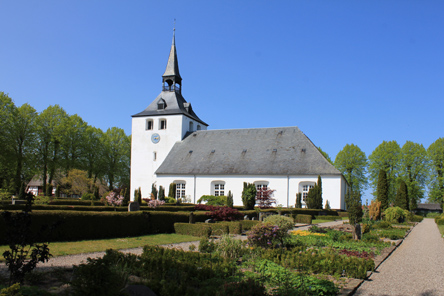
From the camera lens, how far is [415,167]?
47938 millimetres

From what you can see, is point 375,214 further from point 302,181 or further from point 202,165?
point 202,165

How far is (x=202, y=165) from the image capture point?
37094mm

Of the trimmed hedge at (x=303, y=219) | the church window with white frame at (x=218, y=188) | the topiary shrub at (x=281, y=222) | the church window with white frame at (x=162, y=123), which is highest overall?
the church window with white frame at (x=162, y=123)

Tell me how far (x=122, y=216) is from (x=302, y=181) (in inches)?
875

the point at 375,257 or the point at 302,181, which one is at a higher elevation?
the point at 302,181

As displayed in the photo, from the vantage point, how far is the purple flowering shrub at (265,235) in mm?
10617

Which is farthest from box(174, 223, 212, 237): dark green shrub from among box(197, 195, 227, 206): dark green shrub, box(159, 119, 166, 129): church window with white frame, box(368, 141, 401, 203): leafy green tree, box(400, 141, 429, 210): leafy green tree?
box(400, 141, 429, 210): leafy green tree

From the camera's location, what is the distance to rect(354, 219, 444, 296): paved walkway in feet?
22.8

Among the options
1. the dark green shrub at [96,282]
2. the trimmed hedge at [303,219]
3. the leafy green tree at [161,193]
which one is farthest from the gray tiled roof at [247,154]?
the dark green shrub at [96,282]

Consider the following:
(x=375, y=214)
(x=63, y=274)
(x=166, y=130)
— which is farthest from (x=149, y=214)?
(x=166, y=130)

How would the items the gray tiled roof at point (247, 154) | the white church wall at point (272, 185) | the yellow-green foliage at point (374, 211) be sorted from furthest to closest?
the gray tiled roof at point (247, 154), the white church wall at point (272, 185), the yellow-green foliage at point (374, 211)

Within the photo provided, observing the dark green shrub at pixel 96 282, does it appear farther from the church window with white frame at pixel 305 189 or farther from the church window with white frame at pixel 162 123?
the church window with white frame at pixel 162 123

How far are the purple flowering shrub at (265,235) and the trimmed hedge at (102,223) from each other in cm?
566

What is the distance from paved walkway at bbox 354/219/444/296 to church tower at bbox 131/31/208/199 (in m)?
31.4
